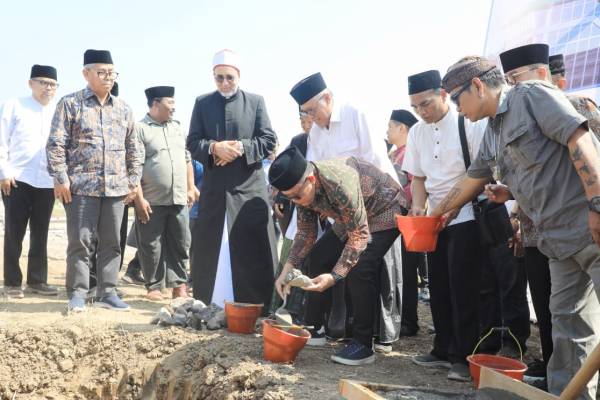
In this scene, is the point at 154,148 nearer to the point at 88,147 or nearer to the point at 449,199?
the point at 88,147

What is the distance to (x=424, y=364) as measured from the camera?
175 inches

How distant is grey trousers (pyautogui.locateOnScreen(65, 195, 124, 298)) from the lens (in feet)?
18.0

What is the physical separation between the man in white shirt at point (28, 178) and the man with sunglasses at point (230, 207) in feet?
5.93

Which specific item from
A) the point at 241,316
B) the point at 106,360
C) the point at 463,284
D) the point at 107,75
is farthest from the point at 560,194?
the point at 107,75

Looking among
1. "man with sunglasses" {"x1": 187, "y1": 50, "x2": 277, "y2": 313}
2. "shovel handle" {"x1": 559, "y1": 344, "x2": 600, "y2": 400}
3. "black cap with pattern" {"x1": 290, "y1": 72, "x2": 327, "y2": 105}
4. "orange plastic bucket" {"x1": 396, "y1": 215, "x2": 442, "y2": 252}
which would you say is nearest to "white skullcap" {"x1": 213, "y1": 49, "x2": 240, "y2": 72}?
"man with sunglasses" {"x1": 187, "y1": 50, "x2": 277, "y2": 313}

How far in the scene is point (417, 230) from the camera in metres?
3.98

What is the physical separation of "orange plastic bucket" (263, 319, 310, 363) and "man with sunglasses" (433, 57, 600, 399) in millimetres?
1546

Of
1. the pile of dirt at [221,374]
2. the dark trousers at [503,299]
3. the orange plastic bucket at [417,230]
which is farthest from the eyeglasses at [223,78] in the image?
the dark trousers at [503,299]

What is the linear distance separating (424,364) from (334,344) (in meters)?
0.78

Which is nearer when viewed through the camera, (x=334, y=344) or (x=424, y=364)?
(x=424, y=364)

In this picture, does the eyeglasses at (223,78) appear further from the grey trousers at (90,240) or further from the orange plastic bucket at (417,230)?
the orange plastic bucket at (417,230)

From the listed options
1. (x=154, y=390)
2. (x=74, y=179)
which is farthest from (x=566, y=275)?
(x=74, y=179)

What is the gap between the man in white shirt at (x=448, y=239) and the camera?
4125 millimetres

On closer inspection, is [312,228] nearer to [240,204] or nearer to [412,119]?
[240,204]
